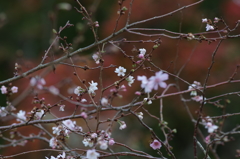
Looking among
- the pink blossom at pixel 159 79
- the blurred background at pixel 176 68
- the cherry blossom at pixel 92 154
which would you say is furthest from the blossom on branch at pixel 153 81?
the blurred background at pixel 176 68

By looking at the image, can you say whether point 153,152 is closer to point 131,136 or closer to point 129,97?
point 131,136

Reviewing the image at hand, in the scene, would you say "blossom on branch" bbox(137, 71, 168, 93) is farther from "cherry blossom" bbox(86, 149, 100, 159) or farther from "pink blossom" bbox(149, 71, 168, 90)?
"cherry blossom" bbox(86, 149, 100, 159)

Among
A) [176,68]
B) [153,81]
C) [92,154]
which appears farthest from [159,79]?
[176,68]

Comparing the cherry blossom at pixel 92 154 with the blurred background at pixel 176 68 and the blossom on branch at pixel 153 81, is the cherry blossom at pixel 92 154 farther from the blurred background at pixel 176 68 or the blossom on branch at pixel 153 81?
the blurred background at pixel 176 68

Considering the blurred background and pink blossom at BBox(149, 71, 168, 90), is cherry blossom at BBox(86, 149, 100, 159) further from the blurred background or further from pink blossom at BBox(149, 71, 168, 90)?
the blurred background

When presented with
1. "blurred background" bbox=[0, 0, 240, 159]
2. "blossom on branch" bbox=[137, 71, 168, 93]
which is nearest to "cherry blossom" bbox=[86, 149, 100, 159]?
"blossom on branch" bbox=[137, 71, 168, 93]

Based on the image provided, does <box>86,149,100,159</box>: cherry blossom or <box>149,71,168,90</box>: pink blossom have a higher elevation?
<box>149,71,168,90</box>: pink blossom

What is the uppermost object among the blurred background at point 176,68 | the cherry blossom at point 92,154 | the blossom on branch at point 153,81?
the blurred background at point 176,68

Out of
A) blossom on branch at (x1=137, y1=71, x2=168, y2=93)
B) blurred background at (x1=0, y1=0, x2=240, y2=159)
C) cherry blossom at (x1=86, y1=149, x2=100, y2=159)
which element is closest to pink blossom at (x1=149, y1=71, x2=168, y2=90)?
blossom on branch at (x1=137, y1=71, x2=168, y2=93)

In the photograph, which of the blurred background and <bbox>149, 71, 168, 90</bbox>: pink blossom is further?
the blurred background

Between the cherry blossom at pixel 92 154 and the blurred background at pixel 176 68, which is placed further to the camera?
the blurred background at pixel 176 68

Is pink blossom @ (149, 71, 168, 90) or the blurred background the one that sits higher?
the blurred background

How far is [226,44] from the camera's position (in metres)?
4.70

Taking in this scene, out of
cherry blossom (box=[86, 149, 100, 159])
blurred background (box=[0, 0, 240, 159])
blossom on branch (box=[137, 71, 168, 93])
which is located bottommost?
cherry blossom (box=[86, 149, 100, 159])
